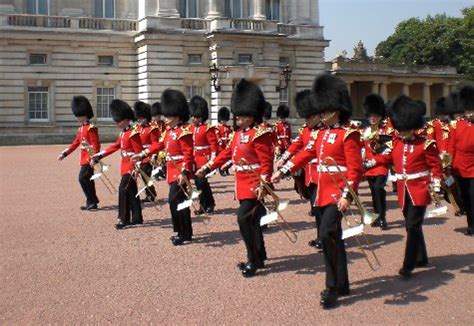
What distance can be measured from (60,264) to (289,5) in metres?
29.9

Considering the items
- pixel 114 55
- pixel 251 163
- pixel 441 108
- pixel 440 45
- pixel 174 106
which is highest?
pixel 440 45

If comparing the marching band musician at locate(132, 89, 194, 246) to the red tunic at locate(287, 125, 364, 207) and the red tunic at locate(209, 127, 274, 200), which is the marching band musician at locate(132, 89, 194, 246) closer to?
the red tunic at locate(209, 127, 274, 200)

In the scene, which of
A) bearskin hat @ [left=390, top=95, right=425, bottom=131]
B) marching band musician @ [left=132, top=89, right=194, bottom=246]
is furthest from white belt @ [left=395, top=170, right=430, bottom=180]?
marching band musician @ [left=132, top=89, right=194, bottom=246]

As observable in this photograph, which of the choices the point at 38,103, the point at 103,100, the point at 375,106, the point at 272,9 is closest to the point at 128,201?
the point at 375,106

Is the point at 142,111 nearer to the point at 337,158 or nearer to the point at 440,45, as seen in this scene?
the point at 337,158

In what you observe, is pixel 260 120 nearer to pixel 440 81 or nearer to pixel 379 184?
pixel 379 184

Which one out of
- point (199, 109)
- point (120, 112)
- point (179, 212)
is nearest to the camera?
point (179, 212)

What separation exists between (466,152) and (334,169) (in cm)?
323

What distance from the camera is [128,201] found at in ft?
30.1

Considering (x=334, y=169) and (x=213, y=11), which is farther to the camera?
(x=213, y=11)

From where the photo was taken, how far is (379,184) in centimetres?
888

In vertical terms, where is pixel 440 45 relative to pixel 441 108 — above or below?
above

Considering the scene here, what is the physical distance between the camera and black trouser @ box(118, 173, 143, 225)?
9.09 metres

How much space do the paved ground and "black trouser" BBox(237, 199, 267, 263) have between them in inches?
8.4
